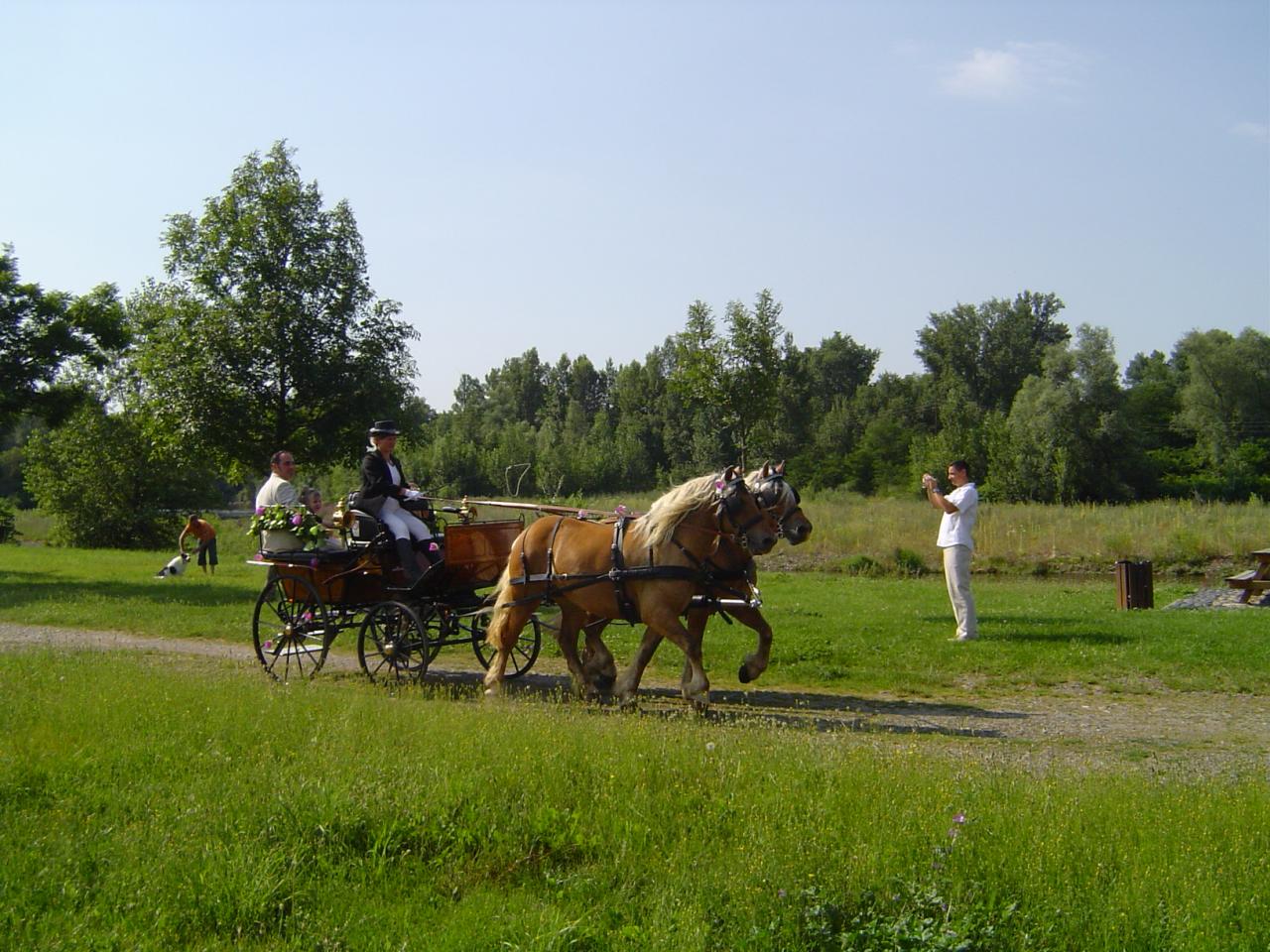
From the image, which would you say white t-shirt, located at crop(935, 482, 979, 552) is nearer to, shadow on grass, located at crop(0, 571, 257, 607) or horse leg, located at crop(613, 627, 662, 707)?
horse leg, located at crop(613, 627, 662, 707)

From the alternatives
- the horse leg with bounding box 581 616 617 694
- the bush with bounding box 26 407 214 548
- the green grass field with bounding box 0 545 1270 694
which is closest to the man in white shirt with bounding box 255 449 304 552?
the horse leg with bounding box 581 616 617 694

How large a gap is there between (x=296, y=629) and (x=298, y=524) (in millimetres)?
1135

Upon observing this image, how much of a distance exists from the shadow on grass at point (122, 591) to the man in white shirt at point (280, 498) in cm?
750

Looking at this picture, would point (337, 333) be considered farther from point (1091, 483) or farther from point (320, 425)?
point (1091, 483)

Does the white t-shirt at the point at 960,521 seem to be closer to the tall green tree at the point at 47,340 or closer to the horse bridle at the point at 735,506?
the horse bridle at the point at 735,506

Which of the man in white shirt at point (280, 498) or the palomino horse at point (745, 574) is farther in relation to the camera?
the man in white shirt at point (280, 498)

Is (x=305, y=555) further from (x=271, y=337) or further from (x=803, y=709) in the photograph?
(x=271, y=337)

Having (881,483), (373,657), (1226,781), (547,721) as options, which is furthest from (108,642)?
(881,483)

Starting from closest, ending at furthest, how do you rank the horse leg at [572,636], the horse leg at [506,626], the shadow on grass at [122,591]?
the horse leg at [506,626] → the horse leg at [572,636] → the shadow on grass at [122,591]

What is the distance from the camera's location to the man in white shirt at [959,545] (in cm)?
1376

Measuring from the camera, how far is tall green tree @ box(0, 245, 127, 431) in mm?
24359

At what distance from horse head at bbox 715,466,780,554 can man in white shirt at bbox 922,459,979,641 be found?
4.50 meters

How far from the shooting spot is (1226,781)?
22.1ft

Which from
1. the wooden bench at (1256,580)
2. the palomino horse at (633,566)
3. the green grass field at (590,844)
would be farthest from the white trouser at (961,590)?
the wooden bench at (1256,580)
